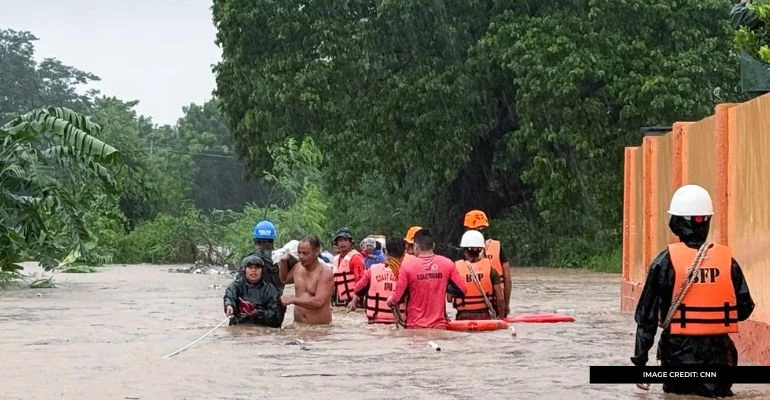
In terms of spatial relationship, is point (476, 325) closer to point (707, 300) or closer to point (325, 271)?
point (325, 271)

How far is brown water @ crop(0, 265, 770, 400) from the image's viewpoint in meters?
10.9

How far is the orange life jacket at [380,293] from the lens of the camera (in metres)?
16.6

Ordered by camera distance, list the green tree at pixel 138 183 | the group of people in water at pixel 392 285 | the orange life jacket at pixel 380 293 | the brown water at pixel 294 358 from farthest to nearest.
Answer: the green tree at pixel 138 183
the orange life jacket at pixel 380 293
the group of people in water at pixel 392 285
the brown water at pixel 294 358

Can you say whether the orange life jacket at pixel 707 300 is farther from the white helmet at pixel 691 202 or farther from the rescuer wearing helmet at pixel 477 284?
the rescuer wearing helmet at pixel 477 284

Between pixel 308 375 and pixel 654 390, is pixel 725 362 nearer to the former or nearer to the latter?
pixel 654 390

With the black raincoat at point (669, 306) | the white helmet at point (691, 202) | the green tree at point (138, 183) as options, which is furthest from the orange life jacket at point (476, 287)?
the green tree at point (138, 183)

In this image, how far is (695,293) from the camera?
898 centimetres

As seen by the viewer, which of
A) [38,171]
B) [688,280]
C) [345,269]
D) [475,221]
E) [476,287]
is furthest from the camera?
[38,171]

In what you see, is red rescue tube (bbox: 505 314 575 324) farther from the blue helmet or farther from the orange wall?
the blue helmet

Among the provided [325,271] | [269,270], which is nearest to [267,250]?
[269,270]

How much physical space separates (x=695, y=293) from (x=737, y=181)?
15.2 ft

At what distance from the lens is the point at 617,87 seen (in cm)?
3616

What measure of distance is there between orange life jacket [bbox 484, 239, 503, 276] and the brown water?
79cm

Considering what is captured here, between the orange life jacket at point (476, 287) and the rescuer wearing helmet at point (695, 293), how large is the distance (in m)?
6.94
